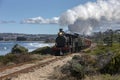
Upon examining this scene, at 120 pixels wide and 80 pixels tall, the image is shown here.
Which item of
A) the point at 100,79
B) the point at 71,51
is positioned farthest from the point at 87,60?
the point at 71,51

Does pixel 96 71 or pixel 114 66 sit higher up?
pixel 114 66

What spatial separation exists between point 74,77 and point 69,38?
96.0 ft

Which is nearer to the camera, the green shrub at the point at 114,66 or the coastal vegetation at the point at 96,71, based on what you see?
the coastal vegetation at the point at 96,71

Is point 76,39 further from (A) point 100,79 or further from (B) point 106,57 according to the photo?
→ (A) point 100,79

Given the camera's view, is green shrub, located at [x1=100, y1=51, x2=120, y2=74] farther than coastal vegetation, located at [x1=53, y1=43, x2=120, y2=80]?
Yes

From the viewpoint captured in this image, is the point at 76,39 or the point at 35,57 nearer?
the point at 35,57

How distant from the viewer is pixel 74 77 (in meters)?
16.8

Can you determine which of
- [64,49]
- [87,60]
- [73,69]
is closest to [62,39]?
[64,49]

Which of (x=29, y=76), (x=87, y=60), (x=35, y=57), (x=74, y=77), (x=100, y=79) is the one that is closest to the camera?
(x=100, y=79)

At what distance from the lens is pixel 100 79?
15.8 m

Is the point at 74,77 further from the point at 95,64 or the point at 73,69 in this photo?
the point at 95,64

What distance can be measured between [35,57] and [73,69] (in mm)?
19512

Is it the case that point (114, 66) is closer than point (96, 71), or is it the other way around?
point (114, 66)

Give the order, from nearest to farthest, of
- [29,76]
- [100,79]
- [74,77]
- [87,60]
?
1. [100,79]
2. [74,77]
3. [29,76]
4. [87,60]
